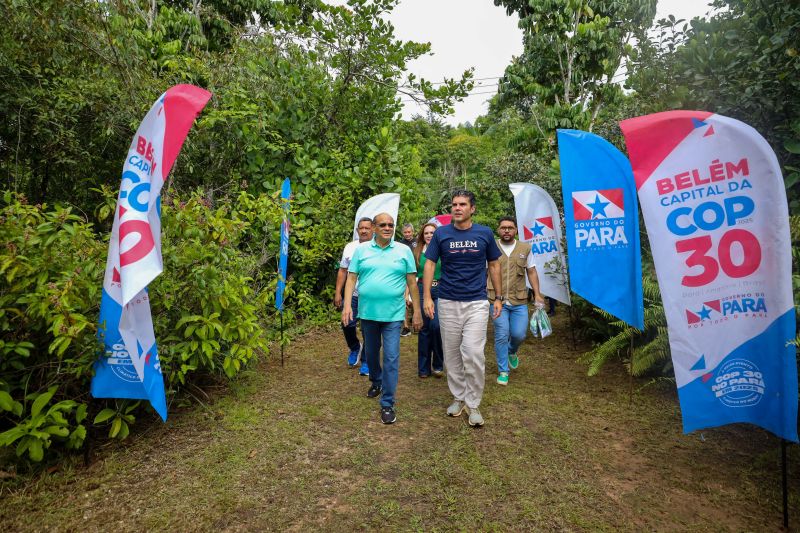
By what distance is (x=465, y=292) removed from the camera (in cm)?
402

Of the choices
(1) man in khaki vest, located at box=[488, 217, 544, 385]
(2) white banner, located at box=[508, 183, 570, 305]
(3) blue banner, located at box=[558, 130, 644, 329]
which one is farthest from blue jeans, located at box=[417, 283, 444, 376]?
(2) white banner, located at box=[508, 183, 570, 305]

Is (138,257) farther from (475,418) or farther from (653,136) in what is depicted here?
(653,136)

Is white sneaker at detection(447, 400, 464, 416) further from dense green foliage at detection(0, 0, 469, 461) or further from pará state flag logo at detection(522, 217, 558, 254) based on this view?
pará state flag logo at detection(522, 217, 558, 254)

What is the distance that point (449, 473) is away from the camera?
3.25m

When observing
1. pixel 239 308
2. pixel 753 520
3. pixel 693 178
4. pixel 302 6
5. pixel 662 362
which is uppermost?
pixel 302 6

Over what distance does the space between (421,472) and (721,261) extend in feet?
8.11

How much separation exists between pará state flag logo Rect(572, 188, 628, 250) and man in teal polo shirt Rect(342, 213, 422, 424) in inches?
75.6

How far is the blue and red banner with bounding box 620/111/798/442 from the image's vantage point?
108 inches

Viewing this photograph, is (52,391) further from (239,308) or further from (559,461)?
(559,461)

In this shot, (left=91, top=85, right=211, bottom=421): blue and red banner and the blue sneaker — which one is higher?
(left=91, top=85, right=211, bottom=421): blue and red banner

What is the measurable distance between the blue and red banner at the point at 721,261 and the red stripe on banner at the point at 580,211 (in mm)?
1589

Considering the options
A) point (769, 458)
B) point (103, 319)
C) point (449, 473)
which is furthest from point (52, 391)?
point (769, 458)

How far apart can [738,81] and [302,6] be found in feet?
31.0

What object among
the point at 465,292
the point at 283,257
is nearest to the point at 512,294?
the point at 465,292
